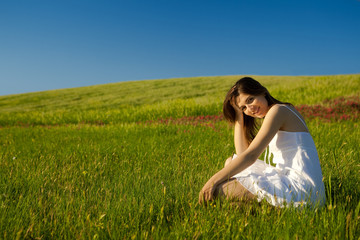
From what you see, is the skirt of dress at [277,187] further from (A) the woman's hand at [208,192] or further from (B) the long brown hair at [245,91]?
(B) the long brown hair at [245,91]

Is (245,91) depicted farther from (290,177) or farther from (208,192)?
(208,192)

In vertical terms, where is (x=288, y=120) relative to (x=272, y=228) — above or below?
above

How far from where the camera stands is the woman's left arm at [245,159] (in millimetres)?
2551

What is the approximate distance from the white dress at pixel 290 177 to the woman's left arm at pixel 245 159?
0.18 meters

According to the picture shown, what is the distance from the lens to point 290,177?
268 cm

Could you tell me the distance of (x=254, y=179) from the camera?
2.59 meters

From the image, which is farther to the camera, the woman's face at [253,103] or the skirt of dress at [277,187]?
the woman's face at [253,103]

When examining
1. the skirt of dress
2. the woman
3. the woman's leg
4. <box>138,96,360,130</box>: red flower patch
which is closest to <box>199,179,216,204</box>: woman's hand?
the woman

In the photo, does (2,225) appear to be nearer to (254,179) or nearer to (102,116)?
(254,179)

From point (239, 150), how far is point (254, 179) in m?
1.10

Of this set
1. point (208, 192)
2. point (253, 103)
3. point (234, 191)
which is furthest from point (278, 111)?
point (208, 192)

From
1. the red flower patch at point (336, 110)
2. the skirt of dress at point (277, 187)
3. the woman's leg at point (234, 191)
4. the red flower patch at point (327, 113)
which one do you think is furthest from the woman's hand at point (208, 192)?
the red flower patch at point (336, 110)

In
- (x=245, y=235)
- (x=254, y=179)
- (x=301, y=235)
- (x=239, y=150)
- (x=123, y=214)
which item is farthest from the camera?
(x=239, y=150)

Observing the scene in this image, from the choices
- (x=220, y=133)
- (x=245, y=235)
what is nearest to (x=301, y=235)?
(x=245, y=235)
